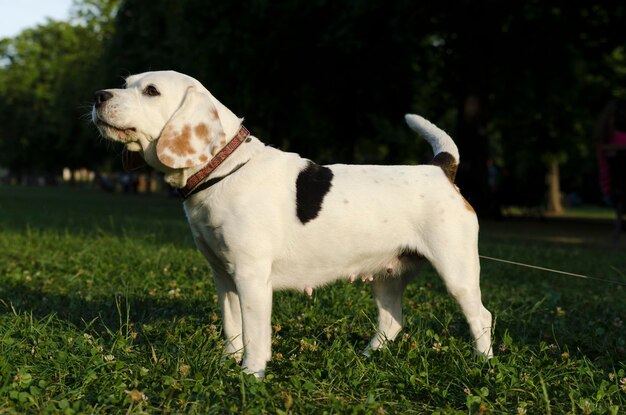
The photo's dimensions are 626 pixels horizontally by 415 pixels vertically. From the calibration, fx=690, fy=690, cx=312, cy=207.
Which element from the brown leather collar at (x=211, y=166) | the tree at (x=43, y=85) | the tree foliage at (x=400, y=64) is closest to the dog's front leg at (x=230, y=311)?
the brown leather collar at (x=211, y=166)

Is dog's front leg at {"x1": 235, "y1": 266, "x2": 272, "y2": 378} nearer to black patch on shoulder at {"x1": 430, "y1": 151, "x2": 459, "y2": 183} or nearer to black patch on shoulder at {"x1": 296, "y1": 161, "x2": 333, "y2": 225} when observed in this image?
black patch on shoulder at {"x1": 296, "y1": 161, "x2": 333, "y2": 225}

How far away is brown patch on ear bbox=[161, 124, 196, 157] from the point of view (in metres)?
3.79

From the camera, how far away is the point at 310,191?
4035mm

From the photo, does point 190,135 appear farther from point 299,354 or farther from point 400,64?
point 400,64

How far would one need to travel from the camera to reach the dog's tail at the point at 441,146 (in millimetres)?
4574

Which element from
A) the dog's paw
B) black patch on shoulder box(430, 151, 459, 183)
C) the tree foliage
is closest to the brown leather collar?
the dog's paw

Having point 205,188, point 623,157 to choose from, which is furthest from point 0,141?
point 205,188

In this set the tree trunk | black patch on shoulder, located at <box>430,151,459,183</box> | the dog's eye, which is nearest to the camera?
the dog's eye

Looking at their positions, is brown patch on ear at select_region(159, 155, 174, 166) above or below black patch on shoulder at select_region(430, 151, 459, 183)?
above

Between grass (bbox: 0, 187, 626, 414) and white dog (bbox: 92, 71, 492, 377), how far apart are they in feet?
1.05

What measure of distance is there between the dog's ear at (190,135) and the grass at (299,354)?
1090 mm

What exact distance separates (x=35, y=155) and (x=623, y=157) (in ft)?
221

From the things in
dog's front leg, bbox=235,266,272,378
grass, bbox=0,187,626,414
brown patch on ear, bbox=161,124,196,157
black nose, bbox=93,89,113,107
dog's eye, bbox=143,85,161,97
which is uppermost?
dog's eye, bbox=143,85,161,97

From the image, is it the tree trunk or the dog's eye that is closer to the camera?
the dog's eye
